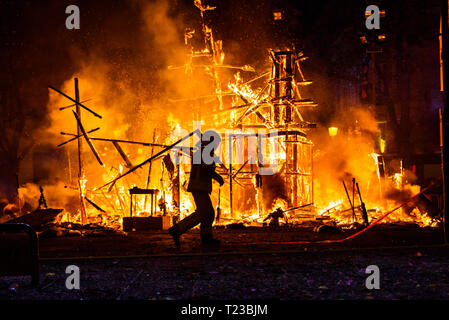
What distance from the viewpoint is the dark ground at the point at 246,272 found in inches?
192

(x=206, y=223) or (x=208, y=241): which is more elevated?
(x=206, y=223)

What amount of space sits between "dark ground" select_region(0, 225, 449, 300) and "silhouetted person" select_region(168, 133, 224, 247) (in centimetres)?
34

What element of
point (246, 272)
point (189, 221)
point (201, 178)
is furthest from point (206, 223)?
point (246, 272)

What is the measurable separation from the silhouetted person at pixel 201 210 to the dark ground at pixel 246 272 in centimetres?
34

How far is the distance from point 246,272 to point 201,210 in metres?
3.08

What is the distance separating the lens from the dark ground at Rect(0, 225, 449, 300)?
16.0 ft

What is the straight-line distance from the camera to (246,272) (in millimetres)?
6039

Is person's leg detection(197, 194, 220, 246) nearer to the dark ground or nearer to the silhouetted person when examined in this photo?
the silhouetted person

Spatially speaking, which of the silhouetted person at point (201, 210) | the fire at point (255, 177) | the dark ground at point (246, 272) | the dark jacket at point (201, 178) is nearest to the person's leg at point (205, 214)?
the silhouetted person at point (201, 210)

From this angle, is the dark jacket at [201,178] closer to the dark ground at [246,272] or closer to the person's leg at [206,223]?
the person's leg at [206,223]

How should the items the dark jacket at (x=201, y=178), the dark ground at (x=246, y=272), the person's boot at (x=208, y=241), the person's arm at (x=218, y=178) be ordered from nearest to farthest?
the dark ground at (x=246, y=272) → the person's boot at (x=208, y=241) → the dark jacket at (x=201, y=178) → the person's arm at (x=218, y=178)

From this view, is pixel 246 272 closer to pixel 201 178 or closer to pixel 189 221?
pixel 189 221

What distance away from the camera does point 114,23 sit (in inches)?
1033

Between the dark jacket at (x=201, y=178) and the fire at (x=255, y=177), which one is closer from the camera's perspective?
the dark jacket at (x=201, y=178)
